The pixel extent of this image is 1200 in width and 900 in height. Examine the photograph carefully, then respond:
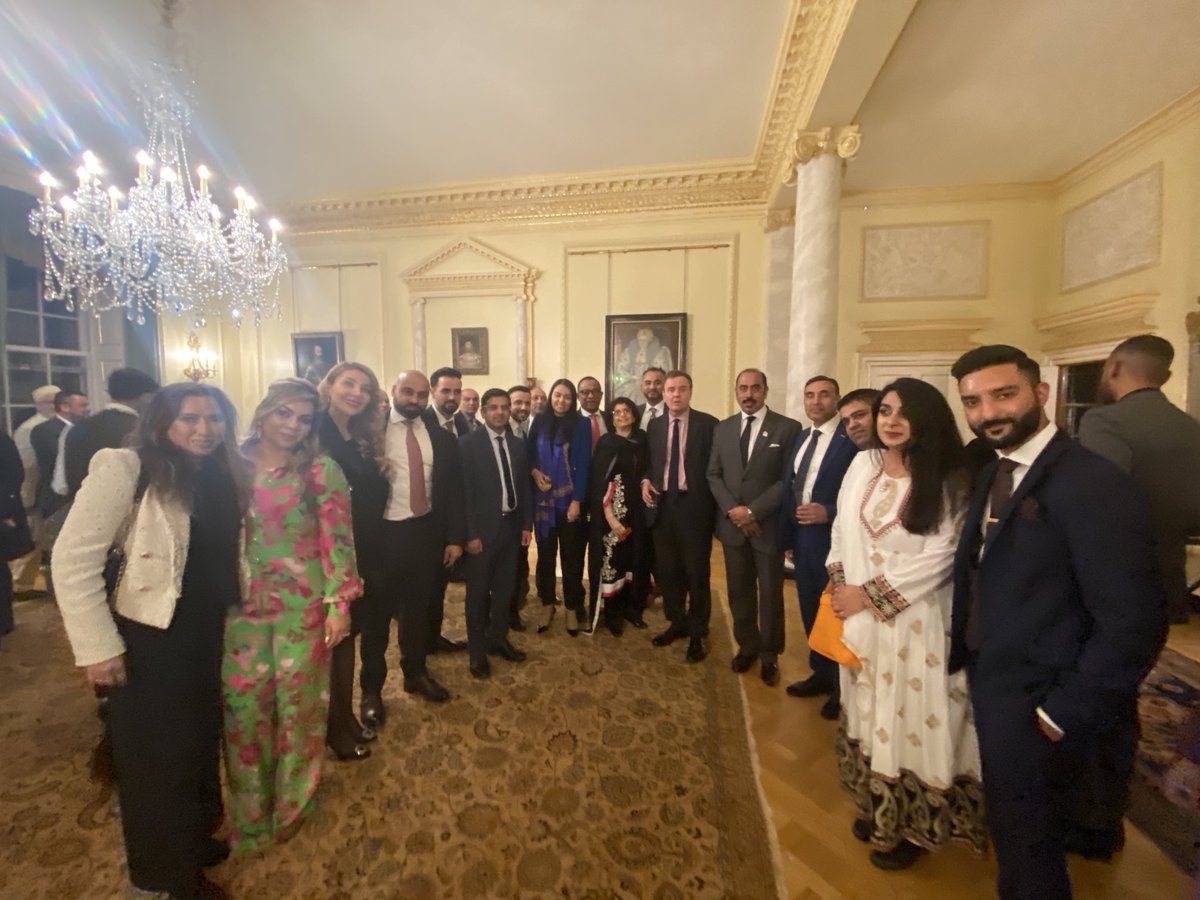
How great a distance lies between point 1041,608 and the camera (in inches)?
53.4

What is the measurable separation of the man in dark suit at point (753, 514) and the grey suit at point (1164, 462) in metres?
1.44

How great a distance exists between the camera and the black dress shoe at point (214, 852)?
177 cm

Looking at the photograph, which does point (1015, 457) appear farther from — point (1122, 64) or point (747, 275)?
point (747, 275)

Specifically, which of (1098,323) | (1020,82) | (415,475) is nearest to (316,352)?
(415,475)

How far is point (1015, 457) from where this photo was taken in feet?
4.77

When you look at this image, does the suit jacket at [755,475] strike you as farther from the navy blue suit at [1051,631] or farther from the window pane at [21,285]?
the window pane at [21,285]

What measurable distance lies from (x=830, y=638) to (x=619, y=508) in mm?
1789

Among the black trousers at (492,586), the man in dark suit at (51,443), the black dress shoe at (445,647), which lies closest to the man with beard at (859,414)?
the black trousers at (492,586)

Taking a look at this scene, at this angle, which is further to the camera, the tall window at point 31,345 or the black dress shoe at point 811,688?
the tall window at point 31,345

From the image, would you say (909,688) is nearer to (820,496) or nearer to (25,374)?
(820,496)

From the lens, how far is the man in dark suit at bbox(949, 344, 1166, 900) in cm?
121

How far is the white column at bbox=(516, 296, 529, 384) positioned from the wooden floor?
6.14 metres

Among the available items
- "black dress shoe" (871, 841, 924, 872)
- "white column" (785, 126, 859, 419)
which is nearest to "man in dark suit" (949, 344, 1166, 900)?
"black dress shoe" (871, 841, 924, 872)

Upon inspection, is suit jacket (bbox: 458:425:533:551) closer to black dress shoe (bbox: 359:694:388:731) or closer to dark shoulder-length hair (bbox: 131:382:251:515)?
black dress shoe (bbox: 359:694:388:731)
